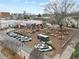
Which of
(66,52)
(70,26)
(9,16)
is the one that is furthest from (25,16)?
(66,52)

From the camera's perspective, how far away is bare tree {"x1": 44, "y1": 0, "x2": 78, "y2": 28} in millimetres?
4157

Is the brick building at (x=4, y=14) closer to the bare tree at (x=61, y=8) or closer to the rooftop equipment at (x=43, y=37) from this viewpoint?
the rooftop equipment at (x=43, y=37)

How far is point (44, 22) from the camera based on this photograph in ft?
15.1

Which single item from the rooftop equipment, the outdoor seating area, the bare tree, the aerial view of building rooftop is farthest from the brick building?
the bare tree

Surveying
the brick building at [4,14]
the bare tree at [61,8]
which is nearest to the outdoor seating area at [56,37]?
the bare tree at [61,8]

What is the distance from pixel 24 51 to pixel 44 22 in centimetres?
78

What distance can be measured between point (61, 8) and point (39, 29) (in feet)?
2.55

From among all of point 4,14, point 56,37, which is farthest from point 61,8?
point 4,14

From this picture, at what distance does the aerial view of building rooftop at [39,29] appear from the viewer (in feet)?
13.3

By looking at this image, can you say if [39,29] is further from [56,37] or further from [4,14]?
Answer: [4,14]

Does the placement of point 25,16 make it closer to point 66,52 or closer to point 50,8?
point 50,8

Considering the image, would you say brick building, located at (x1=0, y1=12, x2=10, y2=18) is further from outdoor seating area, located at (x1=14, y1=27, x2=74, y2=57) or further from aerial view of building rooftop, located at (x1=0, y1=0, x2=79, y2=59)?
outdoor seating area, located at (x1=14, y1=27, x2=74, y2=57)

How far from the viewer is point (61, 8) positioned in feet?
13.7

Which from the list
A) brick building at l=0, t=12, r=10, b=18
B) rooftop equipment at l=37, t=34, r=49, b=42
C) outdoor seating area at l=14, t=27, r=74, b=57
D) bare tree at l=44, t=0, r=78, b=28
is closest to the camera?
outdoor seating area at l=14, t=27, r=74, b=57
